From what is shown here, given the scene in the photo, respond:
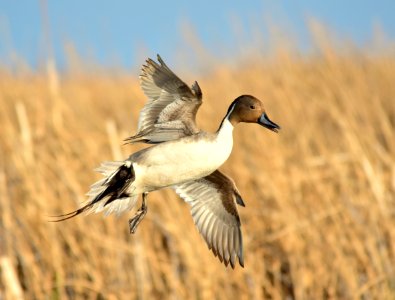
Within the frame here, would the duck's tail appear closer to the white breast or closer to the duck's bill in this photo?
the white breast

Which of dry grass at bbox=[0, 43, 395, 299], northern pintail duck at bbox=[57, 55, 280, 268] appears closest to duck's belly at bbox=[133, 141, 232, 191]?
northern pintail duck at bbox=[57, 55, 280, 268]

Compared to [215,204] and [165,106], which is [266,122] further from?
[215,204]

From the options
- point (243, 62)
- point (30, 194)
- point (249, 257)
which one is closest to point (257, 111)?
point (249, 257)

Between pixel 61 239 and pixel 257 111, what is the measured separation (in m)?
2.88

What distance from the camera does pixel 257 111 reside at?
1.24m

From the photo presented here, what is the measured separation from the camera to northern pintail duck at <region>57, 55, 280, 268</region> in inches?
47.3

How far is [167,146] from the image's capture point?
129cm

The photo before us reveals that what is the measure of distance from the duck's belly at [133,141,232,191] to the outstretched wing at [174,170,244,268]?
520 millimetres

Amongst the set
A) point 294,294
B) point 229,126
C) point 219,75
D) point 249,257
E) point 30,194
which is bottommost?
point 294,294

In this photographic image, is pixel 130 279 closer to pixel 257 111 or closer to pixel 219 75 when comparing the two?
pixel 219 75

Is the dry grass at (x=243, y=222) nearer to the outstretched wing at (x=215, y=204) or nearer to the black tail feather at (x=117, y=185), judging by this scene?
the outstretched wing at (x=215, y=204)

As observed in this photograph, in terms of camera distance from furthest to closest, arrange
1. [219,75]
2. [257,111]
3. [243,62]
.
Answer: [243,62], [219,75], [257,111]

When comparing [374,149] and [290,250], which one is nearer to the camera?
[290,250]

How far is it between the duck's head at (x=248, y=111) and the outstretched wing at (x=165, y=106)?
0.10 metres
